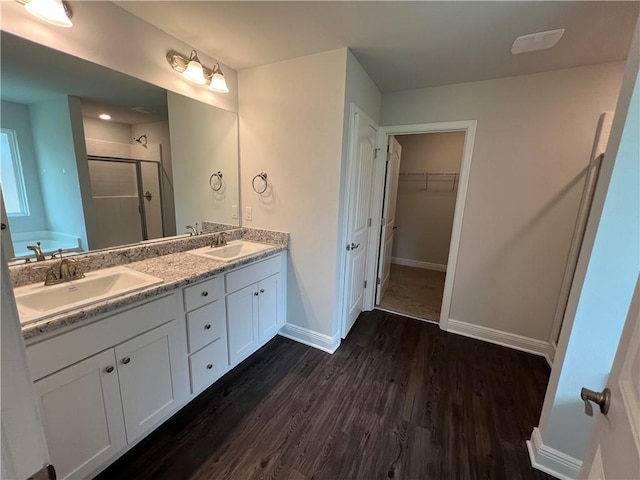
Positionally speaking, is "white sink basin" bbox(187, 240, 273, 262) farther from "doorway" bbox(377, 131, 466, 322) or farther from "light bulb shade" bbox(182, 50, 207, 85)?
"doorway" bbox(377, 131, 466, 322)

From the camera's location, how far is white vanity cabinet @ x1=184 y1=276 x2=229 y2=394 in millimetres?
1672

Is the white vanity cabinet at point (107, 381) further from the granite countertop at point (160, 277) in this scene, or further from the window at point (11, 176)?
the window at point (11, 176)

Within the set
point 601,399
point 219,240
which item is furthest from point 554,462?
point 219,240

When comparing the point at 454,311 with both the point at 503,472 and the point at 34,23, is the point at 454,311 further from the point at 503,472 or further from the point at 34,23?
the point at 34,23

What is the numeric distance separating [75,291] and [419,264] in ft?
15.6

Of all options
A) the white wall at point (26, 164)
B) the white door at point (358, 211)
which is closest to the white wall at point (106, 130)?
the white wall at point (26, 164)

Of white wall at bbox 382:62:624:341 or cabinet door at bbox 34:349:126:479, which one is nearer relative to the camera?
cabinet door at bbox 34:349:126:479

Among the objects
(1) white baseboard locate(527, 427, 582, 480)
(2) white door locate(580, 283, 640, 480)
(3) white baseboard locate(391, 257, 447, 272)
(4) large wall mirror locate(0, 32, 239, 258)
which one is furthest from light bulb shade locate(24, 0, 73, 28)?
(3) white baseboard locate(391, 257, 447, 272)

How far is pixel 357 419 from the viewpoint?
1.77 meters

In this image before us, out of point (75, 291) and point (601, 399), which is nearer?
point (601, 399)

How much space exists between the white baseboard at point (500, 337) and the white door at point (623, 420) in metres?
2.17

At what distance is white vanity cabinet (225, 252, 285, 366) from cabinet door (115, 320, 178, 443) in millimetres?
470

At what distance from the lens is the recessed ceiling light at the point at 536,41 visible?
1666 millimetres

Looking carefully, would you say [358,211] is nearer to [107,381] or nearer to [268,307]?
[268,307]
